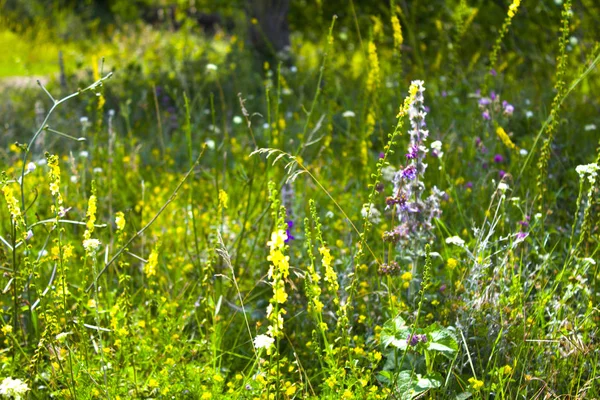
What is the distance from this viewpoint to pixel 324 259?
1904mm

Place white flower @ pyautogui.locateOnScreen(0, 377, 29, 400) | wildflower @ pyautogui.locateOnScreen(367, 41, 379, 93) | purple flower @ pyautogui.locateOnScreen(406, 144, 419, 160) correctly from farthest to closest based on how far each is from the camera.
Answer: wildflower @ pyautogui.locateOnScreen(367, 41, 379, 93)
purple flower @ pyautogui.locateOnScreen(406, 144, 419, 160)
white flower @ pyautogui.locateOnScreen(0, 377, 29, 400)

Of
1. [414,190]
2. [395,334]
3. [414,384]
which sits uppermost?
[414,190]

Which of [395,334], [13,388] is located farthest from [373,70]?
[13,388]

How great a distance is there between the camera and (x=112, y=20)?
1355 centimetres

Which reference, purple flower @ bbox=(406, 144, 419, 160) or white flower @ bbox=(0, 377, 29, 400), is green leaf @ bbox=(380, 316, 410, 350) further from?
white flower @ bbox=(0, 377, 29, 400)

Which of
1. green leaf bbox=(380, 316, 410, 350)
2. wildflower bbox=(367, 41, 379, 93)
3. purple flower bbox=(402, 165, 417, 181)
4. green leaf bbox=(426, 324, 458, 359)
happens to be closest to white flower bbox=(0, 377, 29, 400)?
green leaf bbox=(380, 316, 410, 350)

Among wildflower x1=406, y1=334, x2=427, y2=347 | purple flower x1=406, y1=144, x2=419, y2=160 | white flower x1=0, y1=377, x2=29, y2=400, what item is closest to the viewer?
white flower x1=0, y1=377, x2=29, y2=400

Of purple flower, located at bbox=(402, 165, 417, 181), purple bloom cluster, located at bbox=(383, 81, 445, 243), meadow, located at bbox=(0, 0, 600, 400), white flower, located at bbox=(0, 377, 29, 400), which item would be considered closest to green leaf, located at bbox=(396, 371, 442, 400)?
meadow, located at bbox=(0, 0, 600, 400)

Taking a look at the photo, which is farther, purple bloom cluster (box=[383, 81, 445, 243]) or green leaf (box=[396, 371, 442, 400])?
purple bloom cluster (box=[383, 81, 445, 243])

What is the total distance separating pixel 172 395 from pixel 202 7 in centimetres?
688

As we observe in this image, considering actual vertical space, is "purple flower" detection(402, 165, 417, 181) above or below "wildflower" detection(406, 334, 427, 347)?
above

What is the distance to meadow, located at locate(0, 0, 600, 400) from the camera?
7.14 feet

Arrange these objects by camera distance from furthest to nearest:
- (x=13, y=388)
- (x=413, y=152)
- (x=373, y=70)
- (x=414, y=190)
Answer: (x=373, y=70) < (x=414, y=190) < (x=413, y=152) < (x=13, y=388)

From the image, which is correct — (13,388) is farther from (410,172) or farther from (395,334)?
(410,172)
